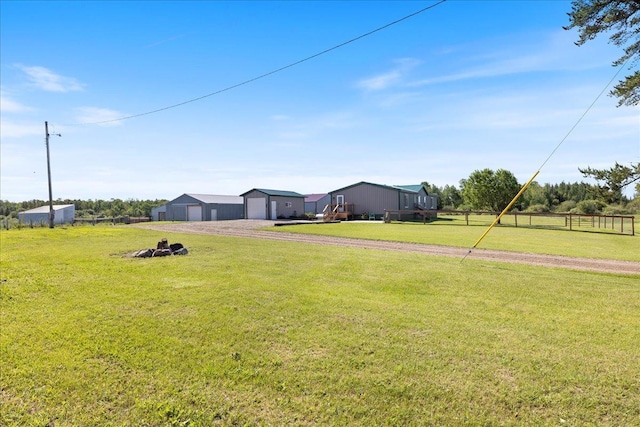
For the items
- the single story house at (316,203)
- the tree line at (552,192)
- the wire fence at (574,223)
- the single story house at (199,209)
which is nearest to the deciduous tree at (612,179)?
the tree line at (552,192)

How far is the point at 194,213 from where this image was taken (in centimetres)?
4425

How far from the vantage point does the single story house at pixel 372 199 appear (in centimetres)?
3838

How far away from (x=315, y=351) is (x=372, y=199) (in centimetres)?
→ 3604

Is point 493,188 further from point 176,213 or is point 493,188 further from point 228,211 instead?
point 176,213

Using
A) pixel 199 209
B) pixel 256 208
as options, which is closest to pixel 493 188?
pixel 256 208

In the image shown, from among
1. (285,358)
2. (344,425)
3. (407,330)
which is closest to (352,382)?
(344,425)

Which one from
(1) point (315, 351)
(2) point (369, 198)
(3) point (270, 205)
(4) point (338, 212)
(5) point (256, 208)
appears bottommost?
(1) point (315, 351)

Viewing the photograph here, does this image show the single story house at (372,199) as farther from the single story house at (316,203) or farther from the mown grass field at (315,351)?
the mown grass field at (315,351)

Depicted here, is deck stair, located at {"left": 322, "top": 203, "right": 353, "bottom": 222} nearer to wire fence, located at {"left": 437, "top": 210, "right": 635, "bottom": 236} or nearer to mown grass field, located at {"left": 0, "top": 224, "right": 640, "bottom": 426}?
wire fence, located at {"left": 437, "top": 210, "right": 635, "bottom": 236}

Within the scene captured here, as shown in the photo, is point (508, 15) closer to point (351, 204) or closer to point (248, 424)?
point (248, 424)

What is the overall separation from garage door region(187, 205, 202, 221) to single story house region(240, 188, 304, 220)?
244 inches

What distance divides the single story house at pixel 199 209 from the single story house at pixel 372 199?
14.8m

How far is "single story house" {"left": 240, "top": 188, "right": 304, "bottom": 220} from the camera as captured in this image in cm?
4091

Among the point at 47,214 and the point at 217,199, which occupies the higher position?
the point at 217,199
